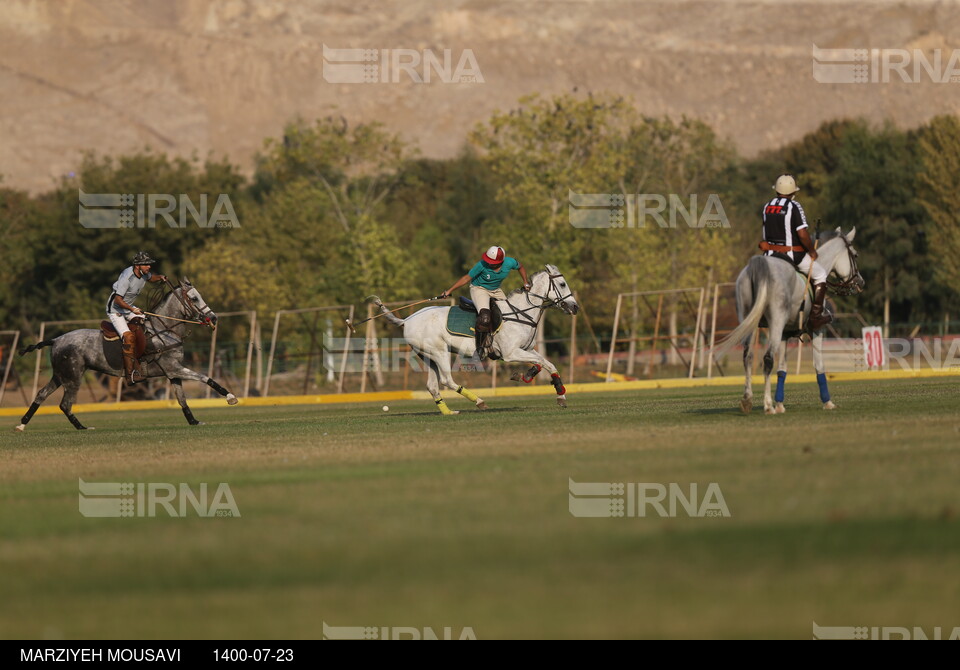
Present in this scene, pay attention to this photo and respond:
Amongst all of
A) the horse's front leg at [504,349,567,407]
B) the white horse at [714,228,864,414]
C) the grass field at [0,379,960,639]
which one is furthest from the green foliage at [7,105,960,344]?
the grass field at [0,379,960,639]

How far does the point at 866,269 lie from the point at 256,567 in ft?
255

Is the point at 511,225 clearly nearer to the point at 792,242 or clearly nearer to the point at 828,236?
the point at 828,236

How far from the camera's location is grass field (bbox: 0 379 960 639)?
6.95 m

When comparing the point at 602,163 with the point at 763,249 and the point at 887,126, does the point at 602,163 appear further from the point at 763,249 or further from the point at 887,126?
the point at 763,249

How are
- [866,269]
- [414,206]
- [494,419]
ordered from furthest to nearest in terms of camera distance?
[414,206] < [866,269] < [494,419]

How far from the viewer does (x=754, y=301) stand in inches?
780

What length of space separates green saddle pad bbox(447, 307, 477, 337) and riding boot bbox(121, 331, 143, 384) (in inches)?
238

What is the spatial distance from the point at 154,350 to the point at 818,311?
1339 centimetres

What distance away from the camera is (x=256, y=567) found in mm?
8453

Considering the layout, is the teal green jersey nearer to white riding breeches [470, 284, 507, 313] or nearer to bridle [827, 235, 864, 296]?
white riding breeches [470, 284, 507, 313]

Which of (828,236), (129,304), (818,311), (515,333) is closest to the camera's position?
(818,311)

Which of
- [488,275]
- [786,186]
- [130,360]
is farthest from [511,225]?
[786,186]

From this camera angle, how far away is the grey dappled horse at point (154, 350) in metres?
27.9
